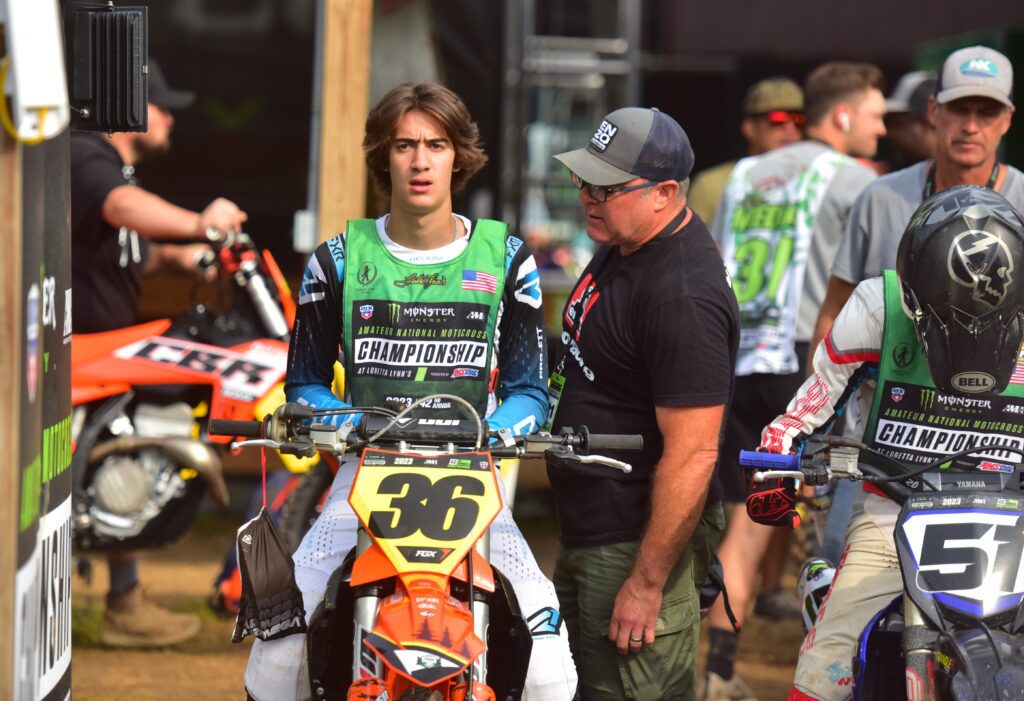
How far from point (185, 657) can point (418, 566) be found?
3810 mm

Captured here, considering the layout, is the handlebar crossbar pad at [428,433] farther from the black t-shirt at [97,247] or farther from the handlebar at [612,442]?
the black t-shirt at [97,247]

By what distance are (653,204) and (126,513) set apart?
3.19 metres

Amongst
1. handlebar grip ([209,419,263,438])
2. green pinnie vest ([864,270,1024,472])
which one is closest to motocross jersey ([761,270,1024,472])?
green pinnie vest ([864,270,1024,472])

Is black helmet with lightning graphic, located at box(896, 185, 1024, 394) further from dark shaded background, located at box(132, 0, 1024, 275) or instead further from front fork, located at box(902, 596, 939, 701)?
dark shaded background, located at box(132, 0, 1024, 275)

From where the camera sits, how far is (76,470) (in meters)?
6.52

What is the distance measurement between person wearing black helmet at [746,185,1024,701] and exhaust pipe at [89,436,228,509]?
10.1 feet

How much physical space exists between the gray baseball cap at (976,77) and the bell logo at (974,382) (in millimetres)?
Answer: 1781

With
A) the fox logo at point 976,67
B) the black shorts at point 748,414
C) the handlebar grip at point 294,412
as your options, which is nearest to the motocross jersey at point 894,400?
the handlebar grip at point 294,412

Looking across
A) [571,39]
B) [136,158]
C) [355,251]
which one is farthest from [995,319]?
[571,39]

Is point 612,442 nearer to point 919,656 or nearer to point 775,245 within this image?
point 919,656

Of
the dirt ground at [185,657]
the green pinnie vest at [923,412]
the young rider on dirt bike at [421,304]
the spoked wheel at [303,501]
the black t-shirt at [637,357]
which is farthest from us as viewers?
the spoked wheel at [303,501]

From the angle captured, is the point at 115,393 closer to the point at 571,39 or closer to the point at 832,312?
the point at 832,312

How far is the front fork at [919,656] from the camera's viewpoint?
352 centimetres

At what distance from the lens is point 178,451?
6.61 meters
